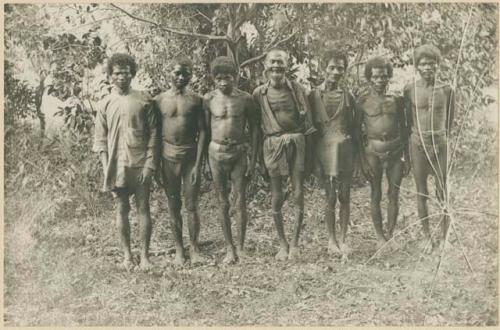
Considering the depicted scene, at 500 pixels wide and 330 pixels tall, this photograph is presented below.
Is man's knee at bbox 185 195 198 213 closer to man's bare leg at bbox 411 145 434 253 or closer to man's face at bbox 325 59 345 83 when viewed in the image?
man's face at bbox 325 59 345 83

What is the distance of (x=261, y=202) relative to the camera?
22.6 ft

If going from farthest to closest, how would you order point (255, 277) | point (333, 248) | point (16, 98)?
point (16, 98) → point (333, 248) → point (255, 277)

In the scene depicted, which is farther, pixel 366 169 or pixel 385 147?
pixel 366 169

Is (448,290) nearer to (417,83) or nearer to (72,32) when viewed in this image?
(417,83)

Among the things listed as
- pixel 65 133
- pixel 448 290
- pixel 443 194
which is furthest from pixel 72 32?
pixel 448 290

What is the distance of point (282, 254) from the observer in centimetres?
625

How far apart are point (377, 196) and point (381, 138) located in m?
0.58

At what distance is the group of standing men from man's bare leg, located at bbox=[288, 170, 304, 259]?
0.01m

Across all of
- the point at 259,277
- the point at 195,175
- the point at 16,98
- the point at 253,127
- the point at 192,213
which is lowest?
the point at 259,277

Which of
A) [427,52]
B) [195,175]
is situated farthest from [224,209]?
[427,52]

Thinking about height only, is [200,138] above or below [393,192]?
above

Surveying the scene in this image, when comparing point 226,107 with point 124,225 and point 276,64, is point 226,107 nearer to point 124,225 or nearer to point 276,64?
point 276,64

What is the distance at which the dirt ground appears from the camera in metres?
5.85

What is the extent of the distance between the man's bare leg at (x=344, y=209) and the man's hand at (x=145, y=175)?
1.85 m
